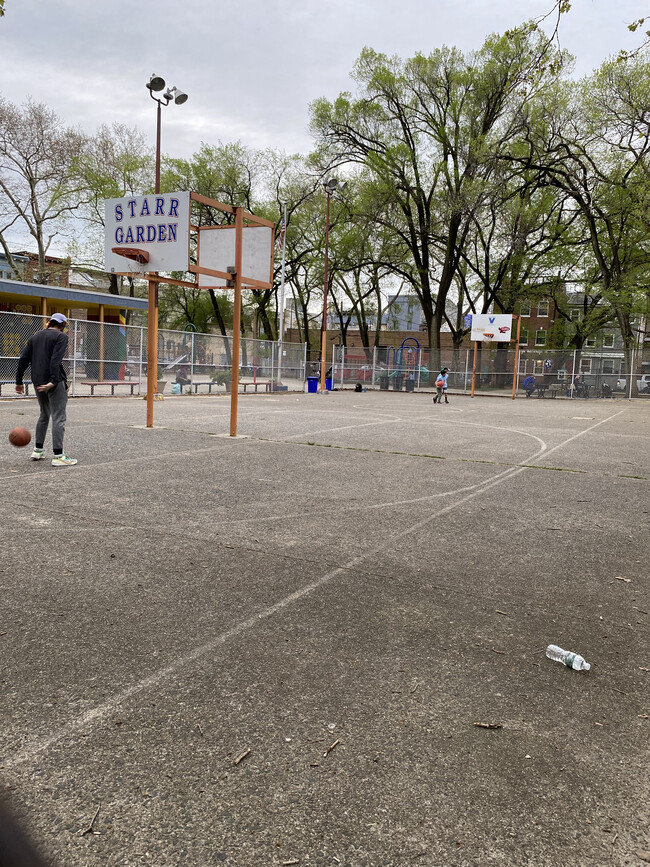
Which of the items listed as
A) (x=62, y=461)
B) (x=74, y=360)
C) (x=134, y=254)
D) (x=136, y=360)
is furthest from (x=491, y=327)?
(x=62, y=461)

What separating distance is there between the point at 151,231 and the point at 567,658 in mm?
11128

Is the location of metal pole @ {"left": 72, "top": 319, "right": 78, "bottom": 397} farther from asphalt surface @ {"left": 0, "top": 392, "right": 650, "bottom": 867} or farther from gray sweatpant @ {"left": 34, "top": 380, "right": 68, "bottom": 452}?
asphalt surface @ {"left": 0, "top": 392, "right": 650, "bottom": 867}

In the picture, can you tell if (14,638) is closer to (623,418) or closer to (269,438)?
(269,438)

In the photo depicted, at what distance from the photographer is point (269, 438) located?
12609 millimetres

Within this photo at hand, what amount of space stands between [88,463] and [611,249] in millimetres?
40606

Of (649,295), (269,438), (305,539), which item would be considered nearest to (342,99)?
(649,295)

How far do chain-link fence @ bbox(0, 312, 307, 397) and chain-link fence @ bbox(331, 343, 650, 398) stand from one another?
9904mm

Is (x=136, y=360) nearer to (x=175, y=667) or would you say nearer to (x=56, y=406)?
(x=56, y=406)

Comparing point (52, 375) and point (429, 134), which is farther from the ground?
point (429, 134)

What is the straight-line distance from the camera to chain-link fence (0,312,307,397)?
2127 centimetres

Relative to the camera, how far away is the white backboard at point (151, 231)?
11961 millimetres

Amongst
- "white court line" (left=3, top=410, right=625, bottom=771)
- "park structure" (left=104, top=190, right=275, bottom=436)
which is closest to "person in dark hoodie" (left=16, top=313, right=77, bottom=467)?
"park structure" (left=104, top=190, right=275, bottom=436)

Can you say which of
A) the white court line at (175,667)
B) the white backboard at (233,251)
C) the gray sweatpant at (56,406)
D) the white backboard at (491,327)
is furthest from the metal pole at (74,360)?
the white backboard at (491,327)

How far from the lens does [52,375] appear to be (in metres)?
8.61
